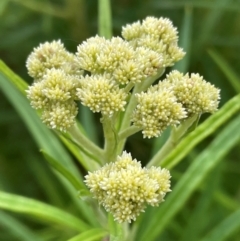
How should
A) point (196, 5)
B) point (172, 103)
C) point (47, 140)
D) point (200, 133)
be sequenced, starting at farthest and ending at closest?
point (196, 5) → point (47, 140) → point (200, 133) → point (172, 103)

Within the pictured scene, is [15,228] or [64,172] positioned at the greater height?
[64,172]

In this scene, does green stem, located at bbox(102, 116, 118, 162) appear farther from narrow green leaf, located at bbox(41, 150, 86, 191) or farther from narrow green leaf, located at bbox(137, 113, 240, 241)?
narrow green leaf, located at bbox(137, 113, 240, 241)

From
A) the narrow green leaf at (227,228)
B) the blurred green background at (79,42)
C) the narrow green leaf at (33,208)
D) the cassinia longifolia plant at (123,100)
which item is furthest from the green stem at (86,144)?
the blurred green background at (79,42)

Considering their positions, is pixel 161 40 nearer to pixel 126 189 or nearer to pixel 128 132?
pixel 128 132

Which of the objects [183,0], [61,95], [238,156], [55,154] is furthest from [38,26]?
[61,95]

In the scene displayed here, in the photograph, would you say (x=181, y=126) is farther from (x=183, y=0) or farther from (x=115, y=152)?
(x=183, y=0)

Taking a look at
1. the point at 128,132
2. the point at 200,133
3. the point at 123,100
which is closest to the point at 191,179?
the point at 200,133

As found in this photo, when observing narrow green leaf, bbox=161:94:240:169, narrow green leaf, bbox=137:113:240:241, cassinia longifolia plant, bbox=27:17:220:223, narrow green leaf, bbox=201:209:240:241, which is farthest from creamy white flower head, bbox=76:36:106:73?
narrow green leaf, bbox=201:209:240:241
